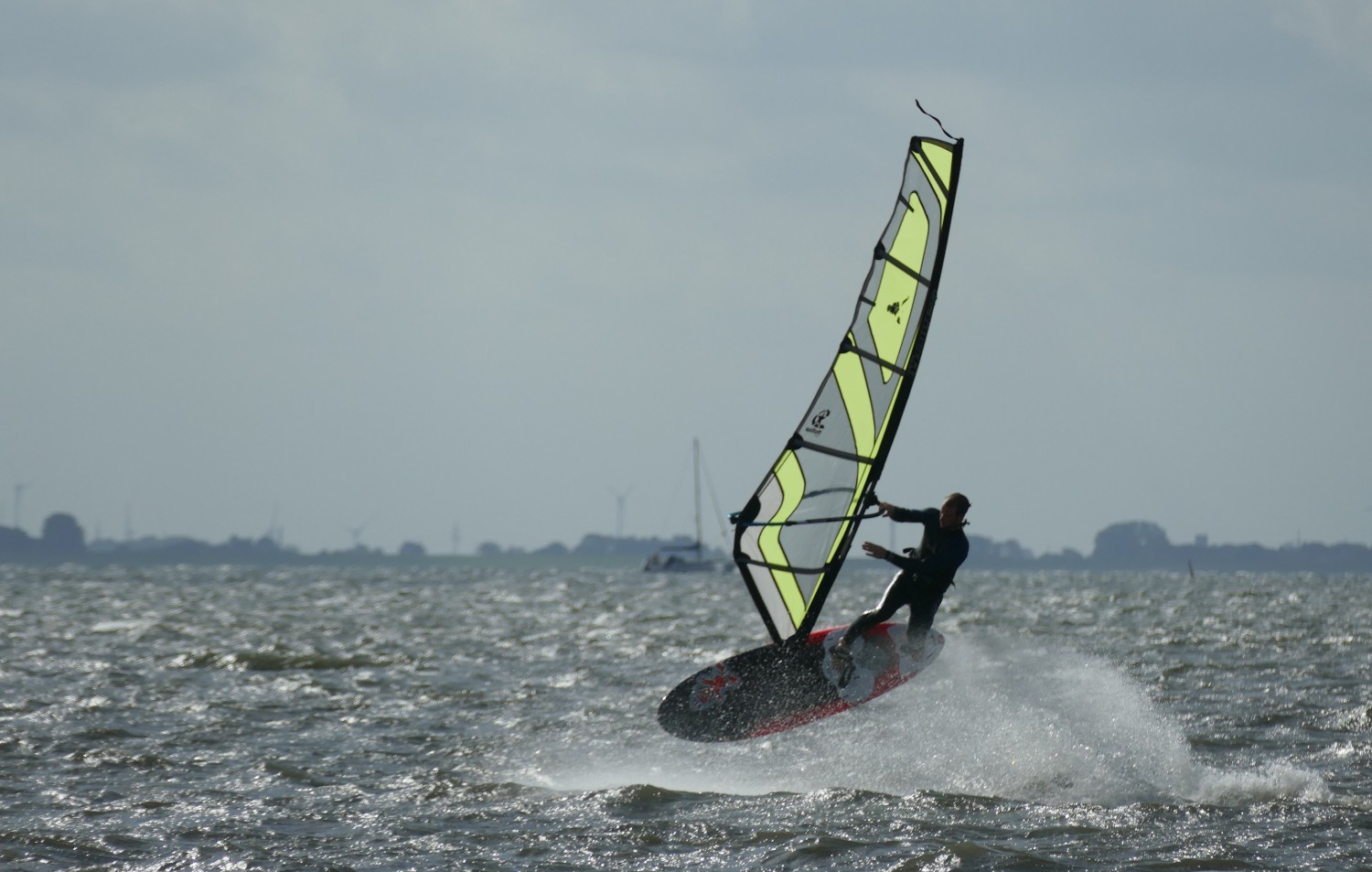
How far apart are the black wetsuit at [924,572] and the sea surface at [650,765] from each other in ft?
3.38

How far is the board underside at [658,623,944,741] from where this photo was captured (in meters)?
10.1

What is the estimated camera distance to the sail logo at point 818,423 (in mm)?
9484

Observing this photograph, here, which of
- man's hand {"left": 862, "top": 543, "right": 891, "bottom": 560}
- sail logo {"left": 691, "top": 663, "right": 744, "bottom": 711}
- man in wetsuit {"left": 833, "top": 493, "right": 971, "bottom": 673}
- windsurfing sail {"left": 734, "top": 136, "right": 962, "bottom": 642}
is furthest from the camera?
sail logo {"left": 691, "top": 663, "right": 744, "bottom": 711}

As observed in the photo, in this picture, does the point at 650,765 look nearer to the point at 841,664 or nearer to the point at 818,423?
the point at 841,664

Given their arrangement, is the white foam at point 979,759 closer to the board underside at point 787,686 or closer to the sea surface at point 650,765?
the sea surface at point 650,765

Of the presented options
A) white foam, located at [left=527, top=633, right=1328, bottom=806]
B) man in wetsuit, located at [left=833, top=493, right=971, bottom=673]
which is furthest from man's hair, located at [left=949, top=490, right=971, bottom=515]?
white foam, located at [left=527, top=633, right=1328, bottom=806]

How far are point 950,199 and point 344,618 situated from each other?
2511cm

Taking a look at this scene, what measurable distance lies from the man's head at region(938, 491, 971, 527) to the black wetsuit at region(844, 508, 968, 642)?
0.13 feet

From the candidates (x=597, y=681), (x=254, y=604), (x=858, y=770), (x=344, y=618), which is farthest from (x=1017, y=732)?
(x=254, y=604)

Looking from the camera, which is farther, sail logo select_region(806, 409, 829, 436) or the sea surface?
sail logo select_region(806, 409, 829, 436)

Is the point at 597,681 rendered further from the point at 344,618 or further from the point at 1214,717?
the point at 344,618

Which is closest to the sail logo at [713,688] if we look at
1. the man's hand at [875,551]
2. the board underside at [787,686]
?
the board underside at [787,686]

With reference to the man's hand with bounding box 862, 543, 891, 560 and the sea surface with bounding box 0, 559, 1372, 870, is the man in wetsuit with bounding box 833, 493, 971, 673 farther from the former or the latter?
the sea surface with bounding box 0, 559, 1372, 870

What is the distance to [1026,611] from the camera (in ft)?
116
